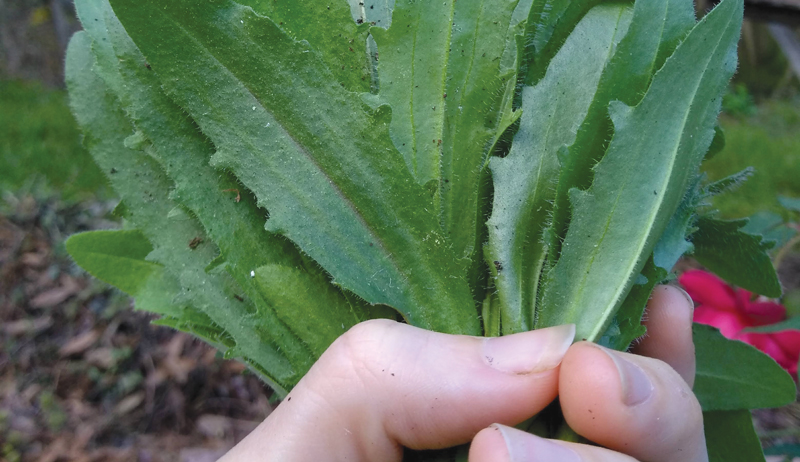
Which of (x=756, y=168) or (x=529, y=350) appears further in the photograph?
(x=756, y=168)

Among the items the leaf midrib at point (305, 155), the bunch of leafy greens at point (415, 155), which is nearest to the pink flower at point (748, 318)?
the bunch of leafy greens at point (415, 155)

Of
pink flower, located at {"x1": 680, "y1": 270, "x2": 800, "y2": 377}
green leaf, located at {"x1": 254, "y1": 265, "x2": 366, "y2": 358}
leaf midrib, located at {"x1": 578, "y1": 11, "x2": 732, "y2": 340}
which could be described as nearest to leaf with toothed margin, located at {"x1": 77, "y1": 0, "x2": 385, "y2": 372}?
green leaf, located at {"x1": 254, "y1": 265, "x2": 366, "y2": 358}

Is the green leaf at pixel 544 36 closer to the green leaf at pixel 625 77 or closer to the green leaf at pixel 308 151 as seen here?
the green leaf at pixel 625 77

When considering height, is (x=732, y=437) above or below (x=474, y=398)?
below

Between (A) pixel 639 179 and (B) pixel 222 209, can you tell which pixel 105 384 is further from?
(A) pixel 639 179

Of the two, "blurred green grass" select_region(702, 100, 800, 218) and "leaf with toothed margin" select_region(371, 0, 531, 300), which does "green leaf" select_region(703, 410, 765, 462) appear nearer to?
"leaf with toothed margin" select_region(371, 0, 531, 300)

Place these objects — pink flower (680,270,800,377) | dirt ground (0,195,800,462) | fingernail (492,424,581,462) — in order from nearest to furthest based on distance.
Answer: fingernail (492,424,581,462) → pink flower (680,270,800,377) → dirt ground (0,195,800,462)

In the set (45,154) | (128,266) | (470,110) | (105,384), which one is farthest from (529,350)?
(45,154)
